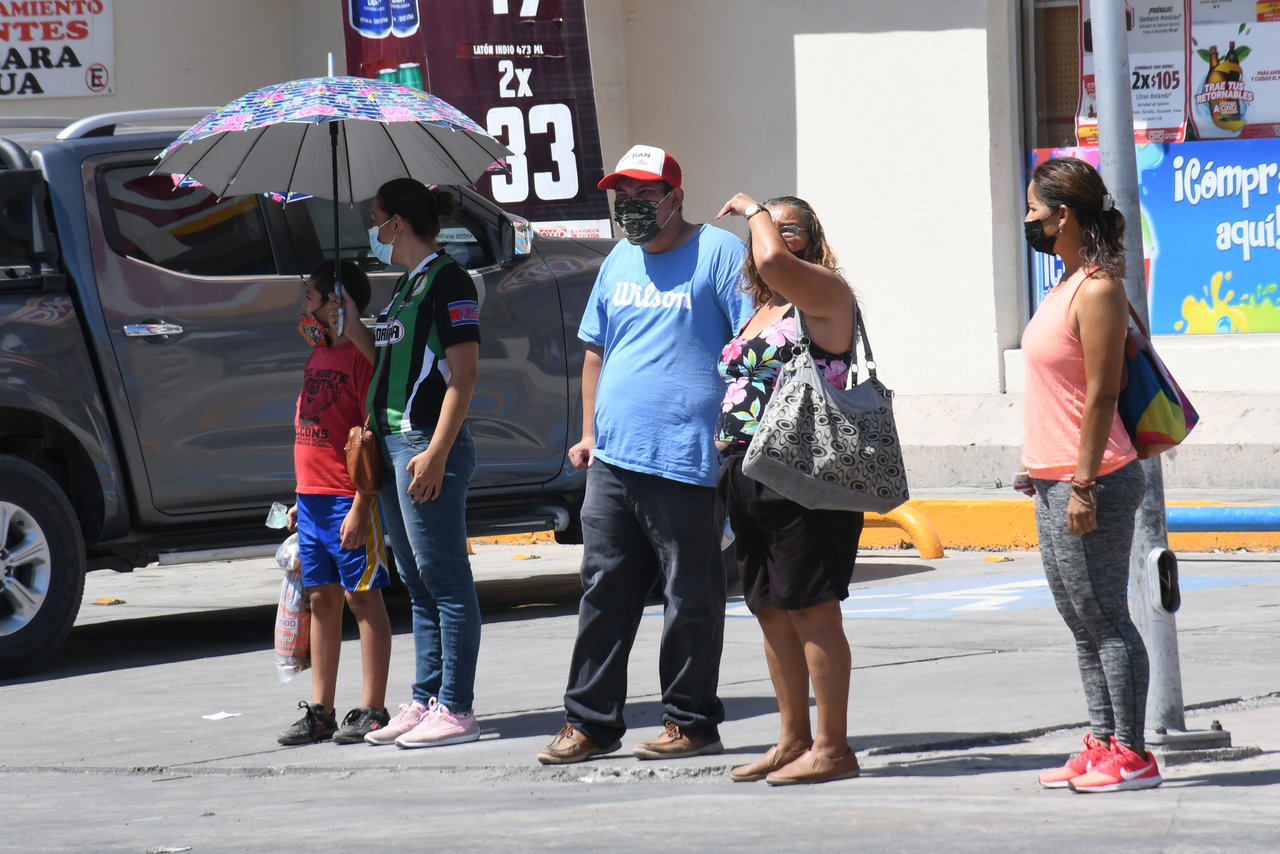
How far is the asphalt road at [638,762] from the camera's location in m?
4.25

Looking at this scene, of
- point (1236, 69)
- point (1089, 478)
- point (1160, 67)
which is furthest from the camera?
point (1160, 67)

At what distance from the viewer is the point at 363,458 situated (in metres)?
5.47

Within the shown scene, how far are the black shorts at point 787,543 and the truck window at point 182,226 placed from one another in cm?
360

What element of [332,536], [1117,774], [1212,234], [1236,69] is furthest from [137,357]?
[1236,69]

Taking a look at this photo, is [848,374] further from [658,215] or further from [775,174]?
[775,174]

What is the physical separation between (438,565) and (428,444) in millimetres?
384

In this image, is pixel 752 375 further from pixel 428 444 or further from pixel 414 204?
pixel 414 204

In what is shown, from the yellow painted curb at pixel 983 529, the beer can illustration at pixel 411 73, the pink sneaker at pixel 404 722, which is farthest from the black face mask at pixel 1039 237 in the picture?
the beer can illustration at pixel 411 73

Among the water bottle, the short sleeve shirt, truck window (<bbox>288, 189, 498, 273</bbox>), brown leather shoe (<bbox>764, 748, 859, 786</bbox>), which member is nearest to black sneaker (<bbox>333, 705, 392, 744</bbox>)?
the water bottle

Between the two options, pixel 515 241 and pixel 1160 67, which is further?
pixel 1160 67

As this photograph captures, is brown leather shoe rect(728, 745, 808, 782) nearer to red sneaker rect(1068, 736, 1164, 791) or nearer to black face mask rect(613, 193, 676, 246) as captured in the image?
red sneaker rect(1068, 736, 1164, 791)

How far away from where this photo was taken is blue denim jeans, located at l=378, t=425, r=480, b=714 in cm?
545

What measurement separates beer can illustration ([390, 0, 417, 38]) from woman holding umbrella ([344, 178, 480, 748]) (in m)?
7.69

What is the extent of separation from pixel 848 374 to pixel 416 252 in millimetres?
1615
